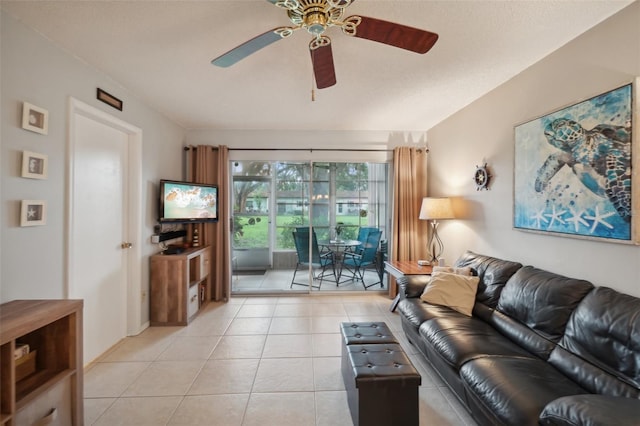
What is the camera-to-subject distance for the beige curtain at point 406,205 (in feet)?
13.5

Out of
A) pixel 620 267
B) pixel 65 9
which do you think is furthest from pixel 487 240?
pixel 65 9

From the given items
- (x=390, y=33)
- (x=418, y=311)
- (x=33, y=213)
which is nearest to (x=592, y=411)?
(x=418, y=311)

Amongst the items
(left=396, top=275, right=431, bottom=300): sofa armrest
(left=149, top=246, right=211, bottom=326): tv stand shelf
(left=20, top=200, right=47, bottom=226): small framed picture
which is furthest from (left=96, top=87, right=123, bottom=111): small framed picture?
(left=396, top=275, right=431, bottom=300): sofa armrest

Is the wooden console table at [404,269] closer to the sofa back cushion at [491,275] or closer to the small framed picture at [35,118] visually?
the sofa back cushion at [491,275]

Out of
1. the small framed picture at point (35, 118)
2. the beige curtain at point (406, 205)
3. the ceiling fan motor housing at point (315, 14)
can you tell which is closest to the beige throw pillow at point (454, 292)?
the beige curtain at point (406, 205)

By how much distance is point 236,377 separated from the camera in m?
2.21

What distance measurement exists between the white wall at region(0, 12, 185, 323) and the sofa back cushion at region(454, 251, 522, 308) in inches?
137

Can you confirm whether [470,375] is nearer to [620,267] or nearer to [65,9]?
[620,267]

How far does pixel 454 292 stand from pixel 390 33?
220 cm

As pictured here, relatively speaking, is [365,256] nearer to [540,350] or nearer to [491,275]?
[491,275]

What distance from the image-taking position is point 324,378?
7.17ft

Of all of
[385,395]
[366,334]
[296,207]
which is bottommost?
[385,395]

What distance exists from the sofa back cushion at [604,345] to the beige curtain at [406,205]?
2.46 meters

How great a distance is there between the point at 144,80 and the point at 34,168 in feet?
4.16
